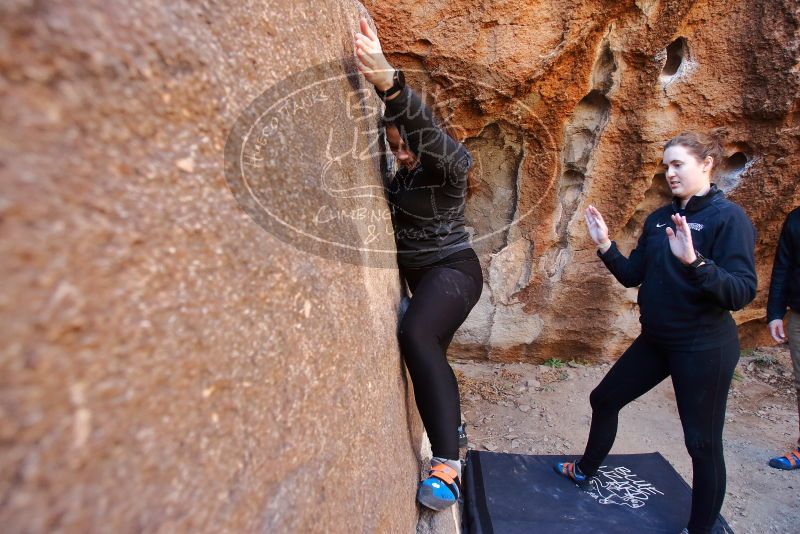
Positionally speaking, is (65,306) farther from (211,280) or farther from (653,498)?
(653,498)

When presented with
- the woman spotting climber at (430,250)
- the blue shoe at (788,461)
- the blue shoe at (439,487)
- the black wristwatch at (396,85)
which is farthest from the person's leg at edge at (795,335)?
the black wristwatch at (396,85)

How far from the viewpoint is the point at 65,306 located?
49cm

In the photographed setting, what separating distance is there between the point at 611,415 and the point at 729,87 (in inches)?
84.8

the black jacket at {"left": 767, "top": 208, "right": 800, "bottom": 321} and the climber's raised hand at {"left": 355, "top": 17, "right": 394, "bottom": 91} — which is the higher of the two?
the climber's raised hand at {"left": 355, "top": 17, "right": 394, "bottom": 91}

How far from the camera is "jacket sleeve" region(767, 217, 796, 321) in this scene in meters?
2.45

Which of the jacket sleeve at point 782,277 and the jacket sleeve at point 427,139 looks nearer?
the jacket sleeve at point 427,139

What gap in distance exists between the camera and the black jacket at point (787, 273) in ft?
7.89

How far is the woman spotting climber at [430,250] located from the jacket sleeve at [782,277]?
1.89m

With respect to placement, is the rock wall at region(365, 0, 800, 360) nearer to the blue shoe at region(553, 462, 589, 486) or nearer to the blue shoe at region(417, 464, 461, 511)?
the blue shoe at region(553, 462, 589, 486)

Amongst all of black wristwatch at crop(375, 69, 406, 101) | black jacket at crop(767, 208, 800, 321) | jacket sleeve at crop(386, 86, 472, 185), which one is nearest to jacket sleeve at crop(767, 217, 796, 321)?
black jacket at crop(767, 208, 800, 321)

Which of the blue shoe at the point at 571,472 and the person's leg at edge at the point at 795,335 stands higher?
the person's leg at edge at the point at 795,335

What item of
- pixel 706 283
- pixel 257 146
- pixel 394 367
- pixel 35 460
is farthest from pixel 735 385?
pixel 35 460

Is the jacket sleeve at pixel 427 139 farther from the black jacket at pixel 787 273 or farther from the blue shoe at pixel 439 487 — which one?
the black jacket at pixel 787 273

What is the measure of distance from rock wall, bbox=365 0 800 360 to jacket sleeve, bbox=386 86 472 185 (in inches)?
42.7
